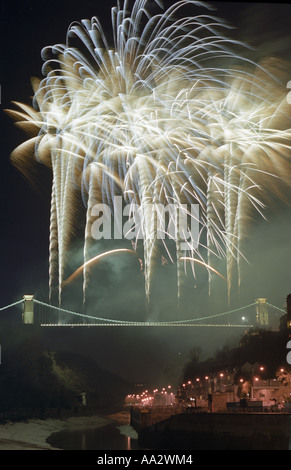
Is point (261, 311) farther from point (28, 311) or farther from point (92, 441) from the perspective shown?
point (92, 441)

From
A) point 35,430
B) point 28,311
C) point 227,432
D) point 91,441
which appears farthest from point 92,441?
point 28,311

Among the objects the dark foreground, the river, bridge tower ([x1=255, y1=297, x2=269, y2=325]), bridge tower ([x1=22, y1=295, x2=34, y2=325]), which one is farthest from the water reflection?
bridge tower ([x1=255, y1=297, x2=269, y2=325])

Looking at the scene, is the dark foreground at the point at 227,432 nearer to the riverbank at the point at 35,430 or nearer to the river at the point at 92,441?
the river at the point at 92,441

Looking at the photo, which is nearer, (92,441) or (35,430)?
(92,441)

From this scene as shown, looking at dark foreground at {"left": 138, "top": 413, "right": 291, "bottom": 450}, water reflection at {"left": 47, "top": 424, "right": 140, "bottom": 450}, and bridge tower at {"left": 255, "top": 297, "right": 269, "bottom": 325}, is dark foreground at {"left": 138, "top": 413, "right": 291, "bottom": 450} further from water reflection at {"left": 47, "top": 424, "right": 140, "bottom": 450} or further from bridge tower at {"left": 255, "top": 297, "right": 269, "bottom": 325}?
bridge tower at {"left": 255, "top": 297, "right": 269, "bottom": 325}

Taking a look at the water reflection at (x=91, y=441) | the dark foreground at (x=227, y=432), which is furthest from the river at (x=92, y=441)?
the dark foreground at (x=227, y=432)
